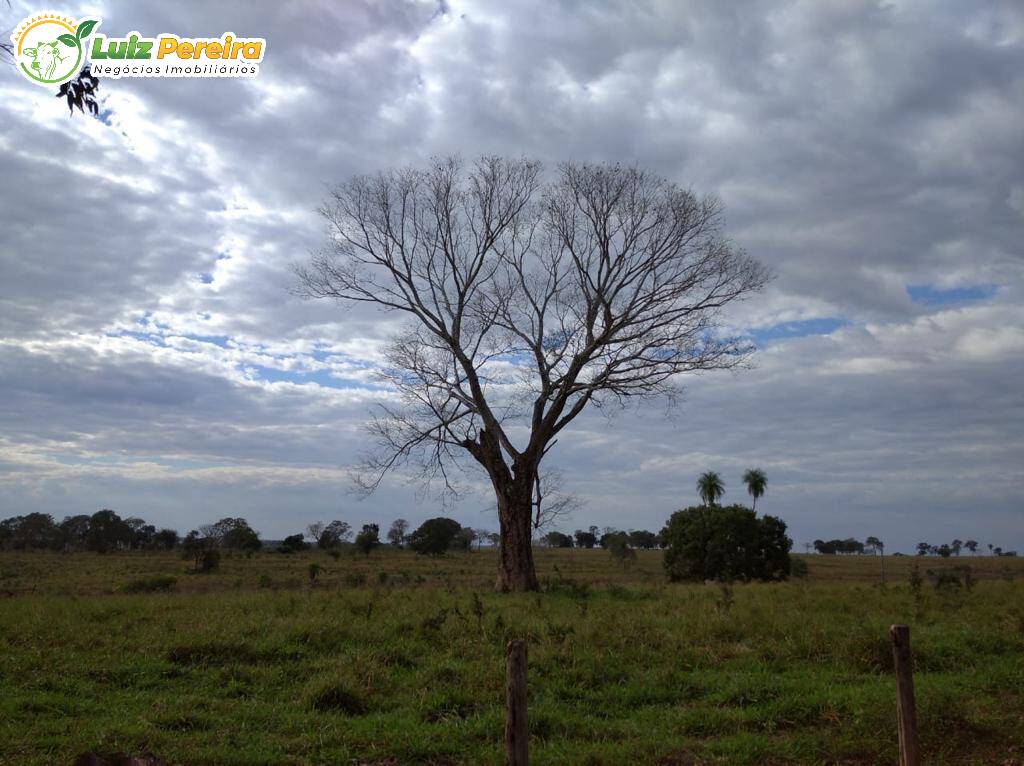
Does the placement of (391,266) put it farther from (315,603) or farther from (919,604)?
(919,604)

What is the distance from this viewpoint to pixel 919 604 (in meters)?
17.6

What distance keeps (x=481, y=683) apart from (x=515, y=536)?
13.2 meters

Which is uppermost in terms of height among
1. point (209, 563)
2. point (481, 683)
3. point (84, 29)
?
point (84, 29)

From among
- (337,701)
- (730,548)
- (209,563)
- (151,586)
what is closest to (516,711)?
(337,701)

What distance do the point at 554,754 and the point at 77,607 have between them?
11.5 meters

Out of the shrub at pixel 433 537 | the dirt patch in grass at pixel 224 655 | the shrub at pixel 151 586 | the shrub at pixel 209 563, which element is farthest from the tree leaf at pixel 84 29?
the shrub at pixel 433 537

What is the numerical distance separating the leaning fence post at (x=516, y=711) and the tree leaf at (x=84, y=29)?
706 cm

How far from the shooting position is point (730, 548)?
38.9 meters

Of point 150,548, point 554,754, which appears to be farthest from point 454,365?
point 150,548

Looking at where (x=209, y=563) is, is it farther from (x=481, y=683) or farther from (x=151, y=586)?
(x=481, y=683)

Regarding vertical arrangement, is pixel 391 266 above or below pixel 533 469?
above

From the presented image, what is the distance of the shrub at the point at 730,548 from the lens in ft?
127

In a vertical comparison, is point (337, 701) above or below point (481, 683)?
below

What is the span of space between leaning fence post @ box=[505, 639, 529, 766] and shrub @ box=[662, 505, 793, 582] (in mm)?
33948
